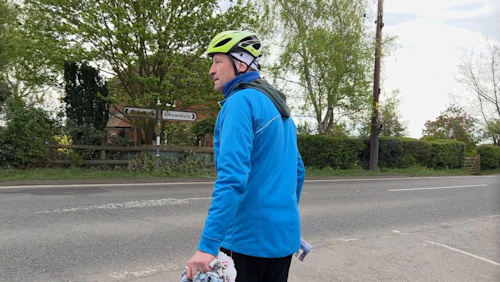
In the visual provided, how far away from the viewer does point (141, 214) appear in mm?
7203

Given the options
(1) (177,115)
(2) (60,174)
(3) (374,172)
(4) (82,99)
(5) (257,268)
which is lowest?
(2) (60,174)

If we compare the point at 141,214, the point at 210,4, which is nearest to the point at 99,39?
the point at 210,4

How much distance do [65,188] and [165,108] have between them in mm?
5337

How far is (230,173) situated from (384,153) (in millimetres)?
23260

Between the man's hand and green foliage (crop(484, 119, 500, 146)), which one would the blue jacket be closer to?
the man's hand

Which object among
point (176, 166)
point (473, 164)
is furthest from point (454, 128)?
point (176, 166)

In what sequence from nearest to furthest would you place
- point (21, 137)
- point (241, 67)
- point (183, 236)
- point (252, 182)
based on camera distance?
1. point (252, 182)
2. point (241, 67)
3. point (183, 236)
4. point (21, 137)

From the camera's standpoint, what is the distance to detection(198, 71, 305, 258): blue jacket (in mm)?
1708

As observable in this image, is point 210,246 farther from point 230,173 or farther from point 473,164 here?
point 473,164

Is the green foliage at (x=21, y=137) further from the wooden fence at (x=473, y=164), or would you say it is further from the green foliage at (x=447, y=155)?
the wooden fence at (x=473, y=164)

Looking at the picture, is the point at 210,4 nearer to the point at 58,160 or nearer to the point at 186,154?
the point at 186,154

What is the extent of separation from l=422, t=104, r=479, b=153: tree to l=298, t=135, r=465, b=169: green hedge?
617cm

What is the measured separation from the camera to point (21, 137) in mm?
12867

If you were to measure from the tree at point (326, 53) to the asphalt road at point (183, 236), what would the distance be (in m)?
10.3
